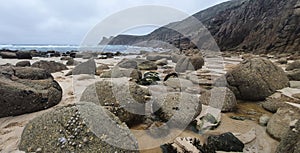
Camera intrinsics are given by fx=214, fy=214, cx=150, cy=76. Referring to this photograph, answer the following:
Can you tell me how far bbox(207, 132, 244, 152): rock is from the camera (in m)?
3.15

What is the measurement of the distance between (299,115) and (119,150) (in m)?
3.15

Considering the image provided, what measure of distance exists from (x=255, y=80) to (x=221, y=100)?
1.35m

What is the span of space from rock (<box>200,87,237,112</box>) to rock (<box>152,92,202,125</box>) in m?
0.87

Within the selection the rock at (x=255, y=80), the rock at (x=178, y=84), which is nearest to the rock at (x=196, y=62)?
the rock at (x=178, y=84)

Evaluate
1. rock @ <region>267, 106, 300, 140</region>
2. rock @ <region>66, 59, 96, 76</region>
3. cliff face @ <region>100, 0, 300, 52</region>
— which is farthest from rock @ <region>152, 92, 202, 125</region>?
cliff face @ <region>100, 0, 300, 52</region>

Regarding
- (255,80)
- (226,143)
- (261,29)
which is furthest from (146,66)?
(261,29)

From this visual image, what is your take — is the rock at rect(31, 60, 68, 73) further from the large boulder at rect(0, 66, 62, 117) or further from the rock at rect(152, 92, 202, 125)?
the rock at rect(152, 92, 202, 125)

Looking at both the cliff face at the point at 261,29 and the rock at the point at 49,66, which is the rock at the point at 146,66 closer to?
the rock at the point at 49,66

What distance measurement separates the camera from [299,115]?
3.69m

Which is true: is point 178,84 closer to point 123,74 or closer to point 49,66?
point 123,74

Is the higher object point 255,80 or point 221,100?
point 255,80

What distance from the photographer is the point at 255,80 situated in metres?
5.80

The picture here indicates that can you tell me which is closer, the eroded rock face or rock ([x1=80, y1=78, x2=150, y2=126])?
rock ([x1=80, y1=78, x2=150, y2=126])

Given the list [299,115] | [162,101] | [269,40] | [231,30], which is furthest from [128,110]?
[231,30]
